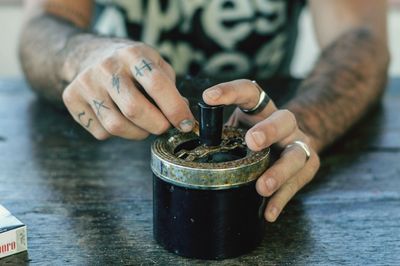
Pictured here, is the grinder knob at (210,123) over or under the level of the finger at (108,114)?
over

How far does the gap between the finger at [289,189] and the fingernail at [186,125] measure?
14cm

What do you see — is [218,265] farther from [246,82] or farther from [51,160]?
[51,160]

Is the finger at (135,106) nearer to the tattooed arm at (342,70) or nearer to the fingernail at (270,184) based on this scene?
the fingernail at (270,184)

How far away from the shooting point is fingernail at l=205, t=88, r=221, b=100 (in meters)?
0.84

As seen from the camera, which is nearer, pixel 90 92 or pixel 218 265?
pixel 218 265

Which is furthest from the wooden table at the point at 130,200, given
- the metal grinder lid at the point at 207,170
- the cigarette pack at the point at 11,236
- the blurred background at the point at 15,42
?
the blurred background at the point at 15,42

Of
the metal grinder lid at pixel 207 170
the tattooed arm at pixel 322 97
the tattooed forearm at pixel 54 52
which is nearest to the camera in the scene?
the metal grinder lid at pixel 207 170

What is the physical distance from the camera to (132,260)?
2.82 ft

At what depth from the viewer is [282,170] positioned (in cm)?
92

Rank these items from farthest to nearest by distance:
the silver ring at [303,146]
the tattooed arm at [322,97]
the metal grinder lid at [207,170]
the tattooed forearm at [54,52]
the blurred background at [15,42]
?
the blurred background at [15,42], the tattooed forearm at [54,52], the silver ring at [303,146], the tattooed arm at [322,97], the metal grinder lid at [207,170]

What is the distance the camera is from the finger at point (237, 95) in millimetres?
845

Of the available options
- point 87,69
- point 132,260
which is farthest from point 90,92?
point 132,260

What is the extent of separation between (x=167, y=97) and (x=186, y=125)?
0.04m

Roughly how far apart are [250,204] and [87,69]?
1.12 ft
